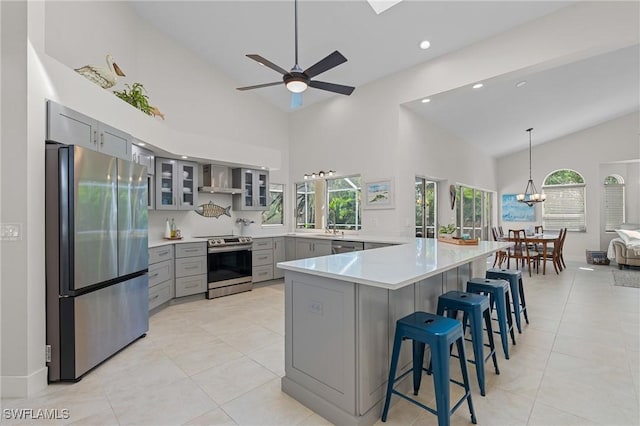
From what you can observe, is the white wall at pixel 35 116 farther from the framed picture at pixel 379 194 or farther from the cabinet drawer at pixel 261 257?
the framed picture at pixel 379 194

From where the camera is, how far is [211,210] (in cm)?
537

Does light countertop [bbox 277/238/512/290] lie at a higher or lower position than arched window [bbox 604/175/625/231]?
lower

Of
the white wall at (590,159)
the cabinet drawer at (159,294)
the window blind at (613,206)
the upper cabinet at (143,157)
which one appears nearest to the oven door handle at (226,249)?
the cabinet drawer at (159,294)

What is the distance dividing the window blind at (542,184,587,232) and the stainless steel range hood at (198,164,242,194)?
8.94m

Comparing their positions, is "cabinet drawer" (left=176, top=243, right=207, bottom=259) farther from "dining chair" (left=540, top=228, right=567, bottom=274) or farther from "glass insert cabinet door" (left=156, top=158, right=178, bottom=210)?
"dining chair" (left=540, top=228, right=567, bottom=274)

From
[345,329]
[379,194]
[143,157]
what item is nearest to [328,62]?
[345,329]

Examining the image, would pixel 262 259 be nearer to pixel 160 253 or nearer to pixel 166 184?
pixel 160 253

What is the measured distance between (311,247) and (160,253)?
2411mm

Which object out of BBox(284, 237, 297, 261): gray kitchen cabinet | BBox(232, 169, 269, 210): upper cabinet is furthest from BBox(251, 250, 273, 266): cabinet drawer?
BBox(232, 169, 269, 210): upper cabinet

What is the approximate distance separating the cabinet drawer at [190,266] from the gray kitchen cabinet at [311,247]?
1686 millimetres

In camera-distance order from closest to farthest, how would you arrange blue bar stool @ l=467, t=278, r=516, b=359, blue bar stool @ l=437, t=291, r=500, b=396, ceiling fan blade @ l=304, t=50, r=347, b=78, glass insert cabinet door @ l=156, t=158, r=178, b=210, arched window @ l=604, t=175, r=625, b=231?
1. blue bar stool @ l=437, t=291, r=500, b=396
2. ceiling fan blade @ l=304, t=50, r=347, b=78
3. blue bar stool @ l=467, t=278, r=516, b=359
4. glass insert cabinet door @ l=156, t=158, r=178, b=210
5. arched window @ l=604, t=175, r=625, b=231

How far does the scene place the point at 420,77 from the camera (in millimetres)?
4641

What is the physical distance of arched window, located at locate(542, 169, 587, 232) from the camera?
8453 millimetres

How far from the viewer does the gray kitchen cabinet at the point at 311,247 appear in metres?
5.19
